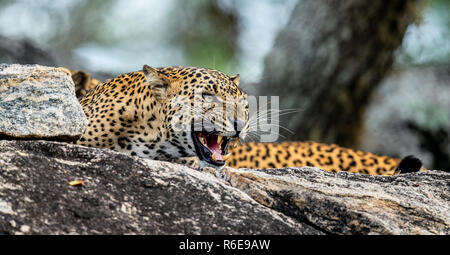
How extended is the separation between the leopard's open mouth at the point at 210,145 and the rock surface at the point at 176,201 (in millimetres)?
570

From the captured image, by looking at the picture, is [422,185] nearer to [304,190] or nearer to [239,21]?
[304,190]

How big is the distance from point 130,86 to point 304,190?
2.48 m

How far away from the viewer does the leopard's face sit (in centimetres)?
526

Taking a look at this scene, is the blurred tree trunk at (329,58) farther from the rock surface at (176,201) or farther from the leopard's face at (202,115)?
the rock surface at (176,201)

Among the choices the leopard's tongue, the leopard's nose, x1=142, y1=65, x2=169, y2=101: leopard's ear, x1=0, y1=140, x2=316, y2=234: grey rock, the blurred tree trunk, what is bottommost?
x1=0, y1=140, x2=316, y2=234: grey rock

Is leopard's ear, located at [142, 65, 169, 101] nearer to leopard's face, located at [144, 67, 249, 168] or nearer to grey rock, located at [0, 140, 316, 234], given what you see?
leopard's face, located at [144, 67, 249, 168]

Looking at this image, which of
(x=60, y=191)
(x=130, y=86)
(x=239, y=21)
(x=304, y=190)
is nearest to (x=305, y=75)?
(x=239, y=21)

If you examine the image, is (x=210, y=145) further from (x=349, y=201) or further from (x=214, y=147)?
(x=349, y=201)

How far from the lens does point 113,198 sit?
371 centimetres

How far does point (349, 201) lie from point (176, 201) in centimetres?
118

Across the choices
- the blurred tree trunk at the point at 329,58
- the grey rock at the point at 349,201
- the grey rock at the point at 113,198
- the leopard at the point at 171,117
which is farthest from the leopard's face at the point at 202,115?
the blurred tree trunk at the point at 329,58

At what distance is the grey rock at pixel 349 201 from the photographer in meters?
3.94

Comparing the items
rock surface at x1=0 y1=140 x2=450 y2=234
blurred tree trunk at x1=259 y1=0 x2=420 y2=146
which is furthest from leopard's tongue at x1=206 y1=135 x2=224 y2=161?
blurred tree trunk at x1=259 y1=0 x2=420 y2=146

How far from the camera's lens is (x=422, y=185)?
4934 millimetres
